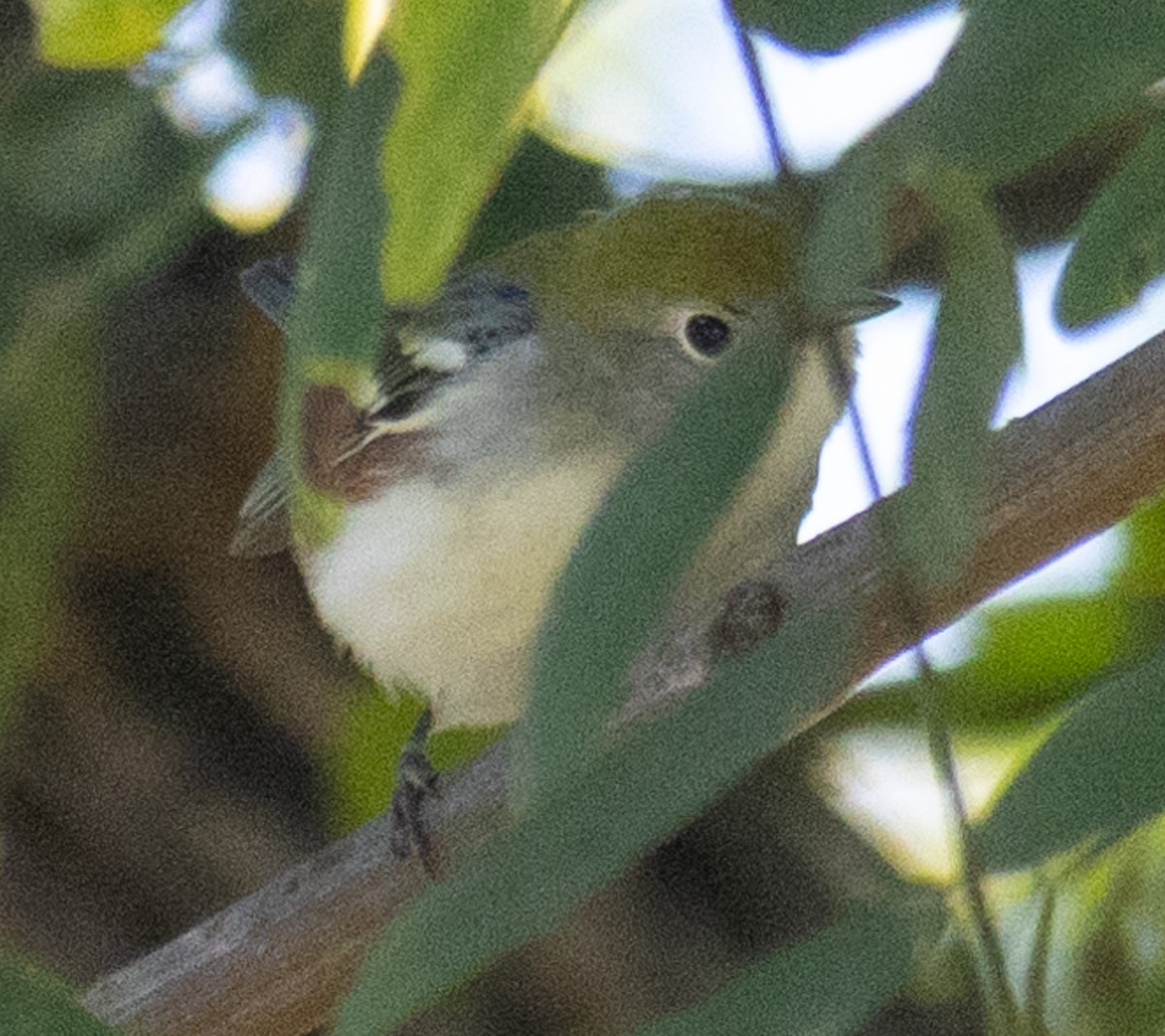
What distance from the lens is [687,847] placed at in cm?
125

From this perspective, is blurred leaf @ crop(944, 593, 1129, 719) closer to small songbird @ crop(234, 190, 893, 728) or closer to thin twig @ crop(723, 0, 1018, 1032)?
small songbird @ crop(234, 190, 893, 728)

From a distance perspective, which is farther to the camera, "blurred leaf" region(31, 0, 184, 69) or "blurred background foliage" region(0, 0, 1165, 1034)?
"blurred leaf" region(31, 0, 184, 69)

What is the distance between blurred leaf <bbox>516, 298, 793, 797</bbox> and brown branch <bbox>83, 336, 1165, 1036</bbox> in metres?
0.05

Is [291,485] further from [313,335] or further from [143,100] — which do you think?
[143,100]

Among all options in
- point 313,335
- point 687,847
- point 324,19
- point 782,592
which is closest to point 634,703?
point 782,592

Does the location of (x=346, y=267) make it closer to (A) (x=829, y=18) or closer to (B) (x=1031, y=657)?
(A) (x=829, y=18)

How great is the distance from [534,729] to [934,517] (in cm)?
13

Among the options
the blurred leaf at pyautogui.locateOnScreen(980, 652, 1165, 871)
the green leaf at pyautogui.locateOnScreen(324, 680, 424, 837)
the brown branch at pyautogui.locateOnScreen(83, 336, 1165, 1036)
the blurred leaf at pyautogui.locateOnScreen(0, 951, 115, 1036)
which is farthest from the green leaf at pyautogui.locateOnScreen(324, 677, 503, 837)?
the blurred leaf at pyautogui.locateOnScreen(980, 652, 1165, 871)

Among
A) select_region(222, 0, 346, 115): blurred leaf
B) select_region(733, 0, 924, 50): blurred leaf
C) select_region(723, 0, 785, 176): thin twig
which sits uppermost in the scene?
select_region(222, 0, 346, 115): blurred leaf

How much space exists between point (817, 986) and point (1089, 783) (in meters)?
0.10

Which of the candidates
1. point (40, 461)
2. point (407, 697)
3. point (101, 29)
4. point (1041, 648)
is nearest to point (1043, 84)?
point (101, 29)

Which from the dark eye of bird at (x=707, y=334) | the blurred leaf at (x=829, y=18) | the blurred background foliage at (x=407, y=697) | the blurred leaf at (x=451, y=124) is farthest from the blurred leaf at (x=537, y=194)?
the blurred leaf at (x=451, y=124)

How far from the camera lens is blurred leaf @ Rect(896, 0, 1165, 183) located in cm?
52

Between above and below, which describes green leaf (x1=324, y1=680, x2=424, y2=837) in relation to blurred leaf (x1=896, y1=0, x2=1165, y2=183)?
above
